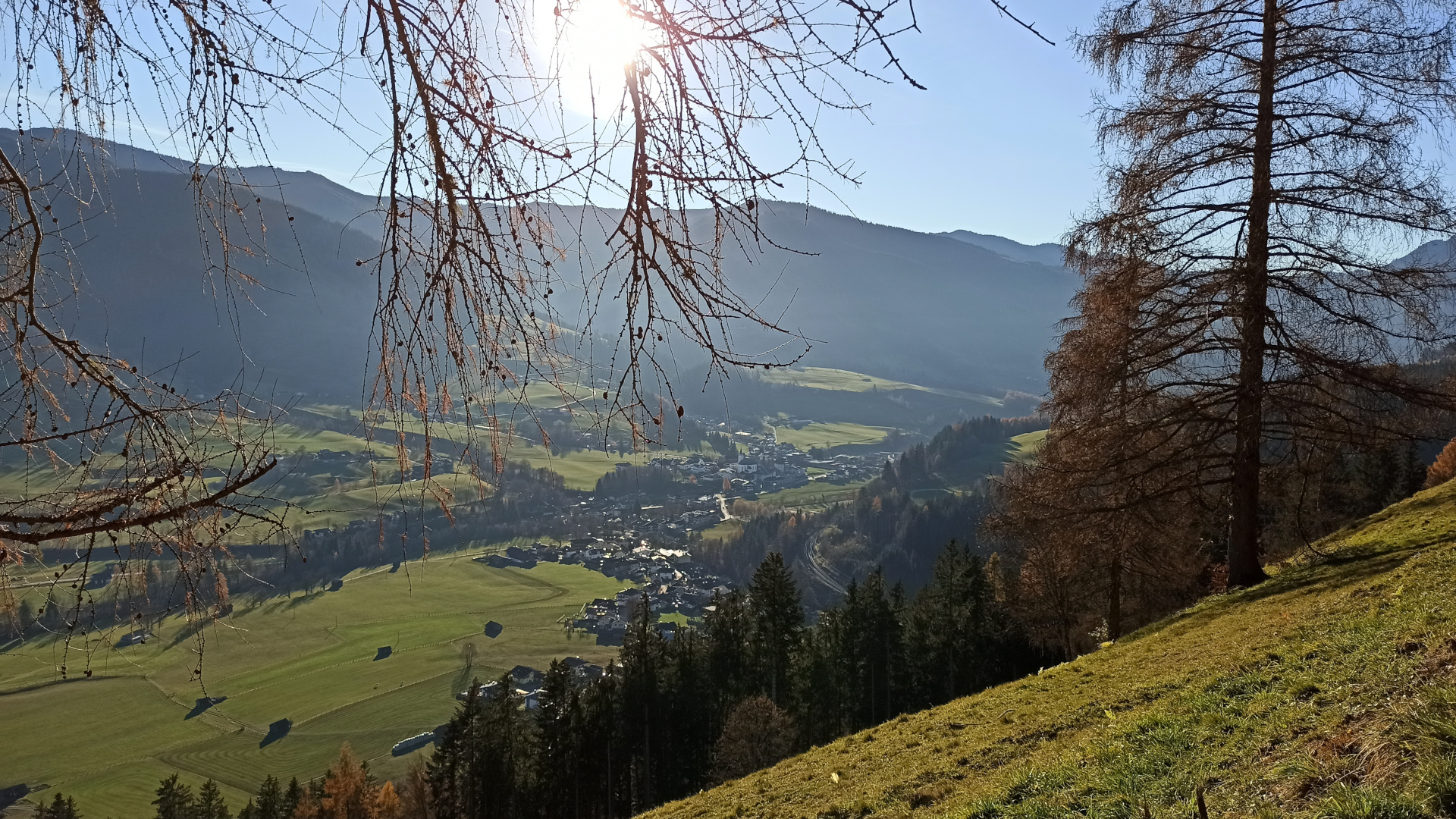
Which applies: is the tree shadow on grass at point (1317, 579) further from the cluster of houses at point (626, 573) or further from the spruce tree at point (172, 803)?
the cluster of houses at point (626, 573)

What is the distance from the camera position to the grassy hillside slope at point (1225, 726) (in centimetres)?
337

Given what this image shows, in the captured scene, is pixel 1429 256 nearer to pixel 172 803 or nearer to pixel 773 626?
pixel 773 626

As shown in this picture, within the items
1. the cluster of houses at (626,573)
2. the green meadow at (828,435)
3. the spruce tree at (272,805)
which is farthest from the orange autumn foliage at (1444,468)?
the green meadow at (828,435)

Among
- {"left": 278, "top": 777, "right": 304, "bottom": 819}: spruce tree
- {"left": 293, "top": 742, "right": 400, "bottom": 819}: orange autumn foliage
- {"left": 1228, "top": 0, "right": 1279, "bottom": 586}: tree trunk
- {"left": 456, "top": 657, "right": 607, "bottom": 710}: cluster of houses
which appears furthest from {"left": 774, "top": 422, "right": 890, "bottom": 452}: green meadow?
{"left": 1228, "top": 0, "right": 1279, "bottom": 586}: tree trunk

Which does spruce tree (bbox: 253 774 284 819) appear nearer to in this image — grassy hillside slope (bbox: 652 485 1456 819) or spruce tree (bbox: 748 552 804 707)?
spruce tree (bbox: 748 552 804 707)

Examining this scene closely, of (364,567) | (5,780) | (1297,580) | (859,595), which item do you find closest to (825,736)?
(859,595)

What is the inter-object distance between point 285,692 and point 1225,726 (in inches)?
2861

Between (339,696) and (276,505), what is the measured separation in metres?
68.2

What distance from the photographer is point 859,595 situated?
29.0 m

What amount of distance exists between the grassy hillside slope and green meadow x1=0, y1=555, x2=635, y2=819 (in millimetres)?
37019

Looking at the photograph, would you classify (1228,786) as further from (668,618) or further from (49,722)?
(49,722)

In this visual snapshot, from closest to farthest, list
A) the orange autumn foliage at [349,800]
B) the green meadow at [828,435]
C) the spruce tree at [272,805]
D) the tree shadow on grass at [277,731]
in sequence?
the spruce tree at [272,805] → the orange autumn foliage at [349,800] → the tree shadow on grass at [277,731] → the green meadow at [828,435]

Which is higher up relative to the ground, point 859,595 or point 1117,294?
point 1117,294

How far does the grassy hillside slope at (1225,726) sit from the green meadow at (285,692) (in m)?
37.0
